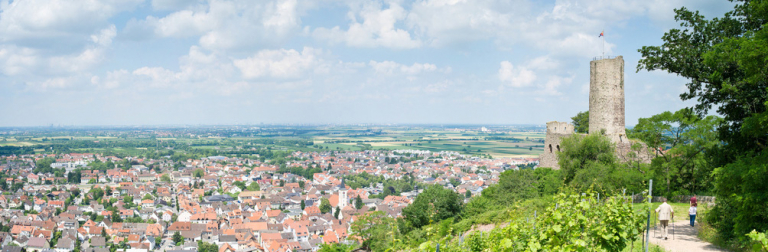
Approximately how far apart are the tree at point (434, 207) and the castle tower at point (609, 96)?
244 inches

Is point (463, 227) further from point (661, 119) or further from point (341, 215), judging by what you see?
point (341, 215)

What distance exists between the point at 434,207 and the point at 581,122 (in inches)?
511

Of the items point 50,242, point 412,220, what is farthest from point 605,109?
point 50,242

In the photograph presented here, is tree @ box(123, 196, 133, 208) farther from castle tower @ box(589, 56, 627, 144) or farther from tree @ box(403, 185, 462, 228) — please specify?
castle tower @ box(589, 56, 627, 144)

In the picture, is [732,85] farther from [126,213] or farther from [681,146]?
[126,213]

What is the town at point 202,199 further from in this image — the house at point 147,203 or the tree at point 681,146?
the tree at point 681,146

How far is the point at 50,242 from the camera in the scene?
45344 millimetres

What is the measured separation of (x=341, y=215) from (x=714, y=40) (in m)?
47.2

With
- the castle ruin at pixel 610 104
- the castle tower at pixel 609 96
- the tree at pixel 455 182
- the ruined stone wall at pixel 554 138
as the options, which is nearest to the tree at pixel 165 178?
the tree at pixel 455 182

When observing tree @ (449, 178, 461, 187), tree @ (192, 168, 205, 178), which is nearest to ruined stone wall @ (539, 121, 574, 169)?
tree @ (449, 178, 461, 187)

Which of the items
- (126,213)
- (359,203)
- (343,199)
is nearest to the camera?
(126,213)

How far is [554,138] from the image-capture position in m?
21.3

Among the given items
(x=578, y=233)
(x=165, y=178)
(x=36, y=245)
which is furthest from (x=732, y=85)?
(x=165, y=178)

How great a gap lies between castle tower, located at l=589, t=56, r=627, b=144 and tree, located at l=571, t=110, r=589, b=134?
26.1 feet
